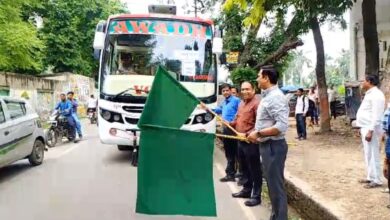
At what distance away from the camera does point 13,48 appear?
18453 millimetres

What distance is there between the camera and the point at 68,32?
30.3 m

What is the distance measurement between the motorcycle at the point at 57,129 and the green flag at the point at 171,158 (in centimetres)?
887

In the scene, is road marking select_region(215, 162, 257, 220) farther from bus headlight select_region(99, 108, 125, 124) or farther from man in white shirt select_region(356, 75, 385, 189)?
bus headlight select_region(99, 108, 125, 124)

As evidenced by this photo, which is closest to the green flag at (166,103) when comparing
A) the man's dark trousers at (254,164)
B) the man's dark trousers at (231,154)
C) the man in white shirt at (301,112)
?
the man's dark trousers at (254,164)

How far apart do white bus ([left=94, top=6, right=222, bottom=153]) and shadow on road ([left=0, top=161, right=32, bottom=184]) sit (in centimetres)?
163

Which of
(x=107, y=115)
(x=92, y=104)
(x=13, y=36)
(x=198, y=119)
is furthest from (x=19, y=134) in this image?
(x=92, y=104)

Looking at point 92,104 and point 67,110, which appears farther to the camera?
point 92,104

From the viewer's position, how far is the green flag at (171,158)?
4.60 metres

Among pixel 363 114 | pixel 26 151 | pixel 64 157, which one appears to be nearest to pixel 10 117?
pixel 26 151

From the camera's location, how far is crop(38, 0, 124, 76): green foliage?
2973 centimetres

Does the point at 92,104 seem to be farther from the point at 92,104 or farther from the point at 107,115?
the point at 107,115

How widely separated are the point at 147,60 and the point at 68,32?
878 inches

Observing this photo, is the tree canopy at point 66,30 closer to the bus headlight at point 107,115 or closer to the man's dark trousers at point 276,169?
the bus headlight at point 107,115

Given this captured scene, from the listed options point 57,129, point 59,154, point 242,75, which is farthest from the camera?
point 242,75
